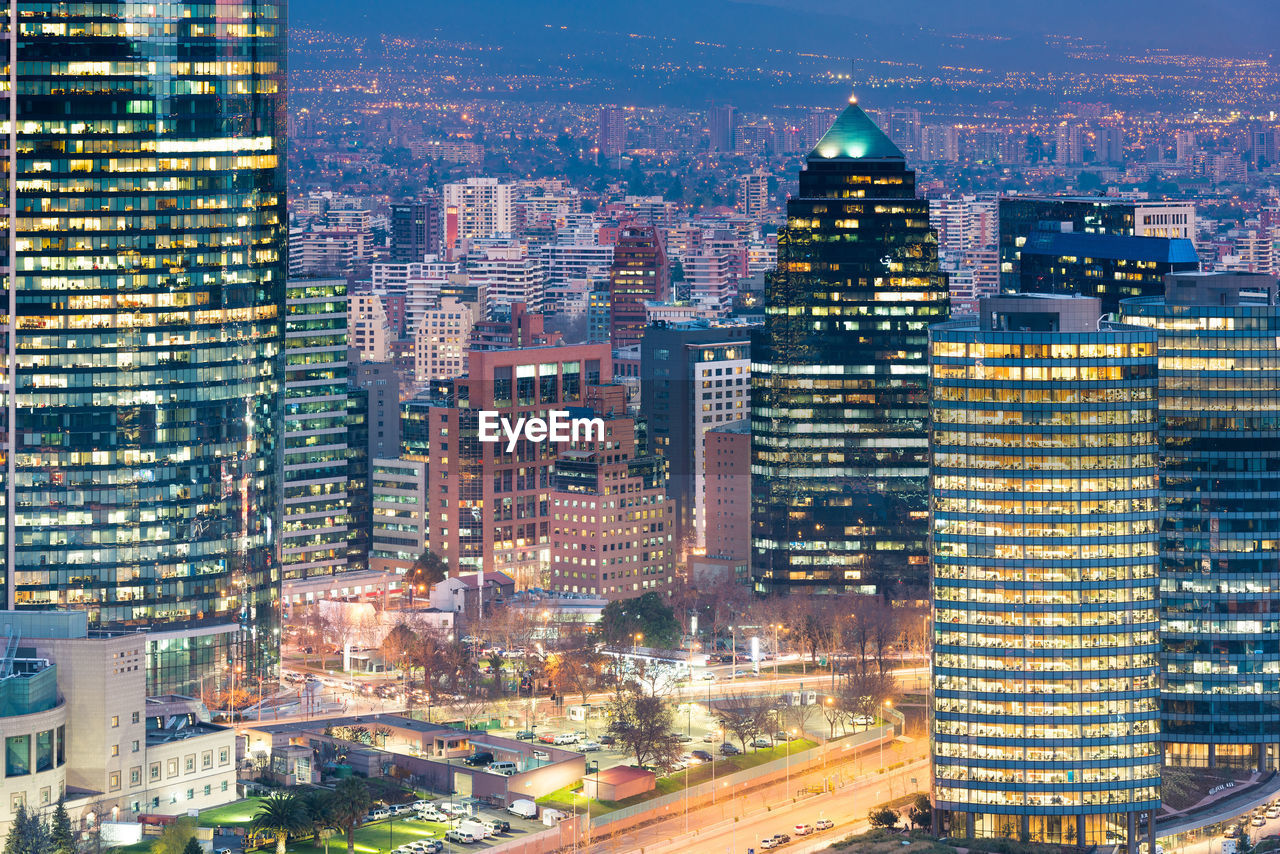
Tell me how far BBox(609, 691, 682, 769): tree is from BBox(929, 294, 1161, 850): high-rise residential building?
17030 millimetres

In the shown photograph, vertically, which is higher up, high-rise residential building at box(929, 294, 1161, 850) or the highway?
high-rise residential building at box(929, 294, 1161, 850)

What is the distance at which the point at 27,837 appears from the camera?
137125mm

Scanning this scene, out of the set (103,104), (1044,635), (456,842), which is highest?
(103,104)

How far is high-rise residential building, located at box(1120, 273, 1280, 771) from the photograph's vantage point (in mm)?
153750

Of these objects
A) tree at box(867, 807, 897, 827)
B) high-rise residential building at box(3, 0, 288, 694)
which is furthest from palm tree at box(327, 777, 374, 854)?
high-rise residential building at box(3, 0, 288, 694)

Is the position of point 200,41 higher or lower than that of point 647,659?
higher

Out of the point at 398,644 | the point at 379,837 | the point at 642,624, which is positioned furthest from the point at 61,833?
the point at 642,624

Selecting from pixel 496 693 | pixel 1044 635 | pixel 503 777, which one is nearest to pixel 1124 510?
pixel 1044 635

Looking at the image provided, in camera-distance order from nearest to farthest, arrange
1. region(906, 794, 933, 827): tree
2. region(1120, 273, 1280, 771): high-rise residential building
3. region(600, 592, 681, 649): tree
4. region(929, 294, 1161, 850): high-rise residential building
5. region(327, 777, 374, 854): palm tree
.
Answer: region(327, 777, 374, 854): palm tree < region(929, 294, 1161, 850): high-rise residential building < region(906, 794, 933, 827): tree < region(1120, 273, 1280, 771): high-rise residential building < region(600, 592, 681, 649): tree

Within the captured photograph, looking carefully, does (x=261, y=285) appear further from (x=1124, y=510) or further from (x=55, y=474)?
(x=1124, y=510)

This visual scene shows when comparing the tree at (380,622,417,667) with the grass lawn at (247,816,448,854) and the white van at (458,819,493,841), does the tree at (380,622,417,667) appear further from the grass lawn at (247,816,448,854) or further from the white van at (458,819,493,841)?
the white van at (458,819,493,841)

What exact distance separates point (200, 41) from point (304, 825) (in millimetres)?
55947

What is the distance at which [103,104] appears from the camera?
178m

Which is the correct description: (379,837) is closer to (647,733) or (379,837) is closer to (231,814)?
(231,814)
